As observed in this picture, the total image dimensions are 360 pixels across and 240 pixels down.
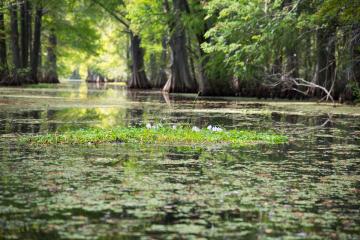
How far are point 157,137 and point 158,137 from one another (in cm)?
→ 2

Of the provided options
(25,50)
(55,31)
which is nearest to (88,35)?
(55,31)

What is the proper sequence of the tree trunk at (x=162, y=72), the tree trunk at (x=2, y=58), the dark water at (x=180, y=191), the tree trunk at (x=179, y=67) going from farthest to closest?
the tree trunk at (x=162, y=72)
the tree trunk at (x=2, y=58)
the tree trunk at (x=179, y=67)
the dark water at (x=180, y=191)

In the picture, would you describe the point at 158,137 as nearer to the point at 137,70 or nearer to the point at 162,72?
the point at 137,70

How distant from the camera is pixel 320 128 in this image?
14930 millimetres

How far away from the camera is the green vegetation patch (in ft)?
36.3

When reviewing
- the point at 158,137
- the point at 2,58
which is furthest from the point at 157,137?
the point at 2,58

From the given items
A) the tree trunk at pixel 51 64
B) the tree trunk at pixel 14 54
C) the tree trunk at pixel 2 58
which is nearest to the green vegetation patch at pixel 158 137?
the tree trunk at pixel 2 58

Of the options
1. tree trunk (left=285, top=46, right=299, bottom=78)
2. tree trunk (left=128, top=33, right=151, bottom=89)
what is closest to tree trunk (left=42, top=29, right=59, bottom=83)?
tree trunk (left=128, top=33, right=151, bottom=89)

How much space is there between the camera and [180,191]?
683 centimetres

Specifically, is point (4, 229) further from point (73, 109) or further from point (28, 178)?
point (73, 109)

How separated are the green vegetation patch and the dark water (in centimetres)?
44

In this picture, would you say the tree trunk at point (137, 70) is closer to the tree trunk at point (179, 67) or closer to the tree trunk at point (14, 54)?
the tree trunk at point (14, 54)

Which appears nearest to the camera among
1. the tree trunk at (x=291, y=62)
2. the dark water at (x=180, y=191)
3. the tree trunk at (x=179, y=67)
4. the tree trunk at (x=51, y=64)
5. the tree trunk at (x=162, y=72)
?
the dark water at (x=180, y=191)

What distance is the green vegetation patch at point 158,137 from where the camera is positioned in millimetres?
11078
